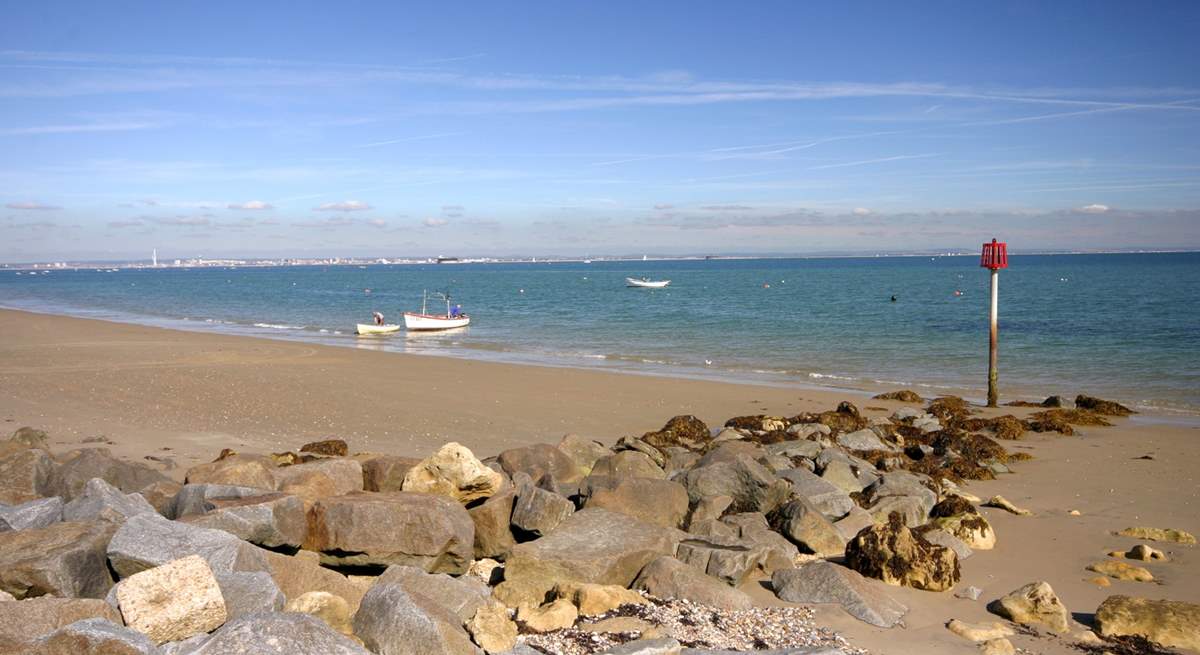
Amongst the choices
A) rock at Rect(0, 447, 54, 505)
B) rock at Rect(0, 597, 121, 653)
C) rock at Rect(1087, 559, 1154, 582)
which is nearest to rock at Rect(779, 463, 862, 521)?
rock at Rect(1087, 559, 1154, 582)

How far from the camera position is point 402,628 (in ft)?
19.6

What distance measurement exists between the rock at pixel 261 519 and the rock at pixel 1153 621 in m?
6.24

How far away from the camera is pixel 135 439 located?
48.8 ft

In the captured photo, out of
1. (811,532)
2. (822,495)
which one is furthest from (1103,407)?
(811,532)

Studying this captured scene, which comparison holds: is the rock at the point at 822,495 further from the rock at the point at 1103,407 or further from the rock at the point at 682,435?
the rock at the point at 1103,407

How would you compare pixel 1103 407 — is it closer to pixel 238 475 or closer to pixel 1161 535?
pixel 1161 535

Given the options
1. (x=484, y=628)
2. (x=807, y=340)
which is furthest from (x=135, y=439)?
(x=807, y=340)

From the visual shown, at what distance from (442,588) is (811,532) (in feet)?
12.5

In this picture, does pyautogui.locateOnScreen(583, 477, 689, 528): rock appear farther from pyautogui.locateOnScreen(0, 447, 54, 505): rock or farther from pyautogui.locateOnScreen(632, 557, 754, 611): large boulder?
pyautogui.locateOnScreen(0, 447, 54, 505): rock

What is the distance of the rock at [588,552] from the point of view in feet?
24.9

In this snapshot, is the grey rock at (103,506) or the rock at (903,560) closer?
the grey rock at (103,506)

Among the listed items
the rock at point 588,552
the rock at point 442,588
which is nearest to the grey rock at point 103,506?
the rock at point 442,588

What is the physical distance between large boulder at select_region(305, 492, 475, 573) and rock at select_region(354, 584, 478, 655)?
1294 millimetres

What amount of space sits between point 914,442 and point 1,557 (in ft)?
43.2
